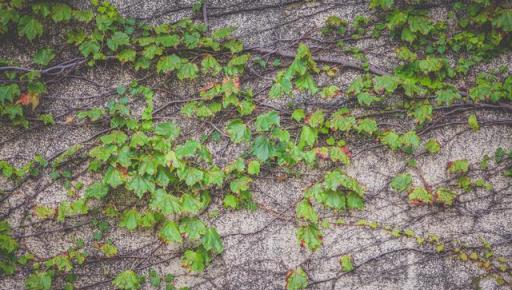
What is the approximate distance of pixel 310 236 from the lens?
9.68ft

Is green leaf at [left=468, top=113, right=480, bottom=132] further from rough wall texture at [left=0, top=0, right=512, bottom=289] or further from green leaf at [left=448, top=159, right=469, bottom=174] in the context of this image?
green leaf at [left=448, top=159, right=469, bottom=174]

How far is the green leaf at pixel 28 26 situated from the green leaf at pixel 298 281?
2.57 metres

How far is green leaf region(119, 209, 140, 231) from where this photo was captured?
2842 millimetres

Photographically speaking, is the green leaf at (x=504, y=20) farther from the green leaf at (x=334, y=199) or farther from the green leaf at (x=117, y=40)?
the green leaf at (x=117, y=40)

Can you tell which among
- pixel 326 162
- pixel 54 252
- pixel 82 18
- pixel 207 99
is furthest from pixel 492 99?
pixel 54 252

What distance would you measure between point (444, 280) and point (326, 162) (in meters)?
1.31

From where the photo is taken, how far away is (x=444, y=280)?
3.04 meters

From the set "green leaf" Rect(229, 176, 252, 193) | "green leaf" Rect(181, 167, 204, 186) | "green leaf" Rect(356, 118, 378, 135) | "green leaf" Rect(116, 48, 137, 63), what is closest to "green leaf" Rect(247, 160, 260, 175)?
"green leaf" Rect(229, 176, 252, 193)

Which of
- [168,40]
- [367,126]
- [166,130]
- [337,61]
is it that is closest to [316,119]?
[367,126]

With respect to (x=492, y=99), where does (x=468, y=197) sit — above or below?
below

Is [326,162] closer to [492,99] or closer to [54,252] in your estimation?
[492,99]

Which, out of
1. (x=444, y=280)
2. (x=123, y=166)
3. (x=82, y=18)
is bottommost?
(x=444, y=280)

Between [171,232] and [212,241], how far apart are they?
30 centimetres

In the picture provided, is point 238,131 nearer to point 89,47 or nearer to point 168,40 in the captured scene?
point 168,40
